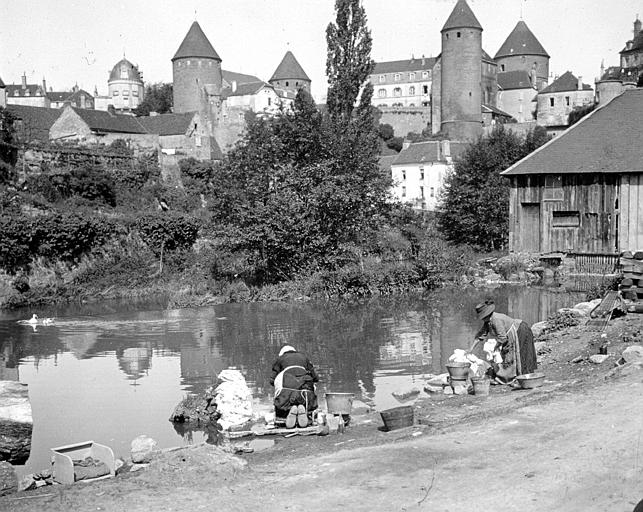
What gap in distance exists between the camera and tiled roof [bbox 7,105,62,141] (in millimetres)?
45888

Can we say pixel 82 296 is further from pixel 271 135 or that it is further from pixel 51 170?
pixel 51 170

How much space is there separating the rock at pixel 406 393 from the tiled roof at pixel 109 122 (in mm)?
40796

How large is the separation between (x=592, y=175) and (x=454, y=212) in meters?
9.88

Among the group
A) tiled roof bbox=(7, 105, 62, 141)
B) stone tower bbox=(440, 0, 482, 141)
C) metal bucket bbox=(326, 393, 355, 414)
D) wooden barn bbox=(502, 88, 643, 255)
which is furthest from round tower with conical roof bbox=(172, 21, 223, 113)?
metal bucket bbox=(326, 393, 355, 414)

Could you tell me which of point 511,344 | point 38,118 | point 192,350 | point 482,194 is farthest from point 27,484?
point 38,118

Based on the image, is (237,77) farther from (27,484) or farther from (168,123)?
(27,484)

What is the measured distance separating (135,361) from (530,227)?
69.1ft

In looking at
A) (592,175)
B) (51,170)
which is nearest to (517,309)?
(592,175)

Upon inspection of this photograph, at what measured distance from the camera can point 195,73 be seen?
69688 millimetres

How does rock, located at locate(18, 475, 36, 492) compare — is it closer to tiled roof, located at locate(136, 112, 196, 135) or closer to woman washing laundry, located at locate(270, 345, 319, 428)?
woman washing laundry, located at locate(270, 345, 319, 428)

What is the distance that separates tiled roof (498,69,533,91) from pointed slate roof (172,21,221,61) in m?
34.6

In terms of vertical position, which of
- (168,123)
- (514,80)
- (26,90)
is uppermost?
(26,90)

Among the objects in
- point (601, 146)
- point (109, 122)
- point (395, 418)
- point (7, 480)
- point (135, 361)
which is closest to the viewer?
point (7, 480)

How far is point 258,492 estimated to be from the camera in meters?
7.37
